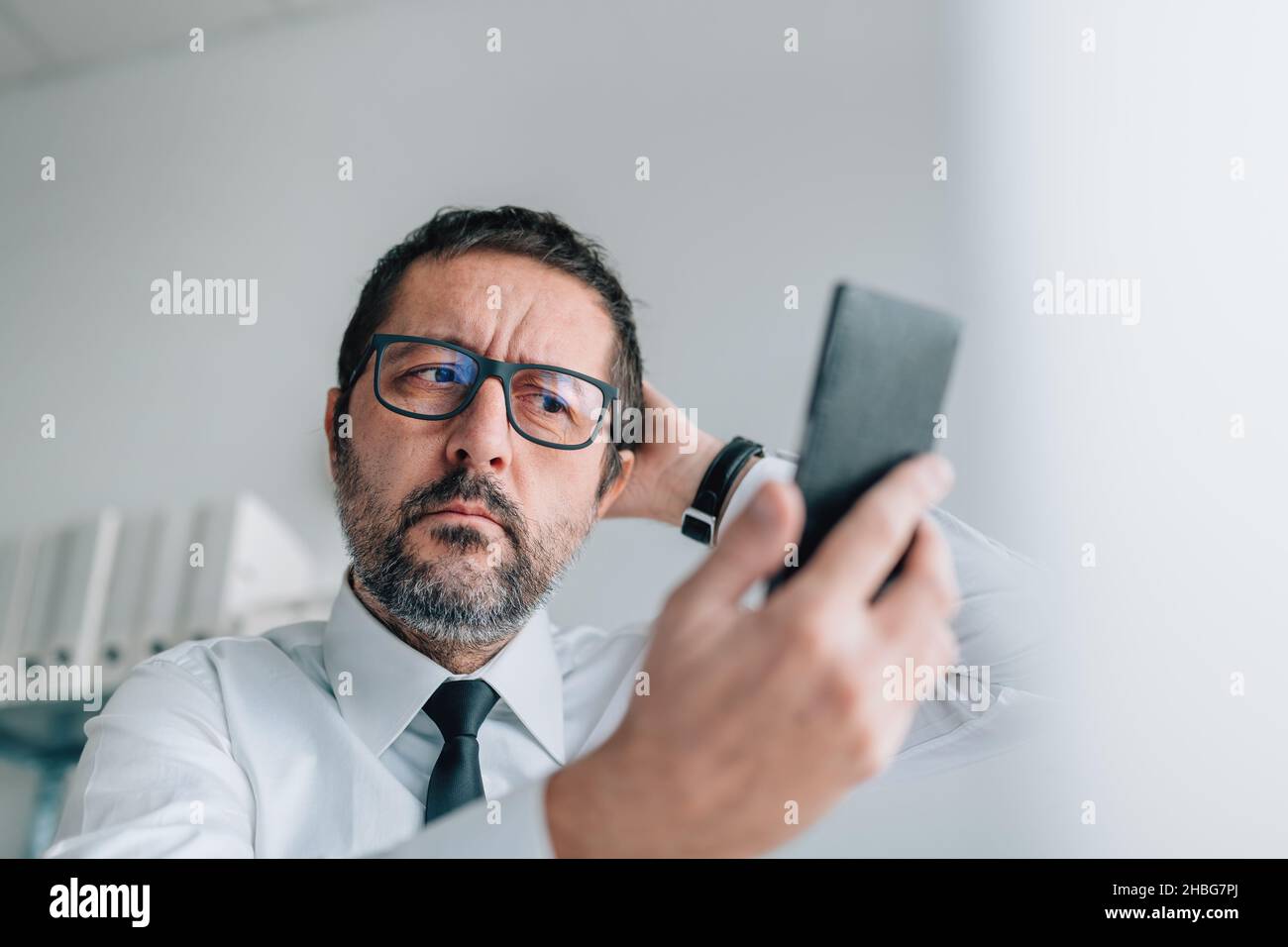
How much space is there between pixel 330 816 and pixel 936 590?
813 millimetres

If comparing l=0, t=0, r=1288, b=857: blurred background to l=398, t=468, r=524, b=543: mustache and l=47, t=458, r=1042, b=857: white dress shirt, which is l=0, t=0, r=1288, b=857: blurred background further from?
l=398, t=468, r=524, b=543: mustache

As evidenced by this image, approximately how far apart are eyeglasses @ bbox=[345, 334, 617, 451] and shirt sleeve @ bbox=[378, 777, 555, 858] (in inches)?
24.0

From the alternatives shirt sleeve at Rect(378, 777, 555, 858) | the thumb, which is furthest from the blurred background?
the thumb

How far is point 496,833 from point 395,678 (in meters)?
0.62

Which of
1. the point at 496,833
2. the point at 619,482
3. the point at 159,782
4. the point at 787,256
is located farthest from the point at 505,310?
the point at 787,256

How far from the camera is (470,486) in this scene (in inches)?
40.6

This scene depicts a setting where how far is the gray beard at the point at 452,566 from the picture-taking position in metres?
1.04

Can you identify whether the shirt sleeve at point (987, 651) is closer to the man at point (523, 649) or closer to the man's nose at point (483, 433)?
the man at point (523, 649)

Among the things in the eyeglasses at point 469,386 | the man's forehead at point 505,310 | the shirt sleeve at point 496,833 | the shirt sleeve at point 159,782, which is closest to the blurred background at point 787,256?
the man's forehead at point 505,310

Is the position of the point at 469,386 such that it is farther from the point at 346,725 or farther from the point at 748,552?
the point at 748,552

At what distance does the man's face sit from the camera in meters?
1.04

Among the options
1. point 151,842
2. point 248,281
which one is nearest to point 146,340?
point 248,281

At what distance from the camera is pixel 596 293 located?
53.2 inches
